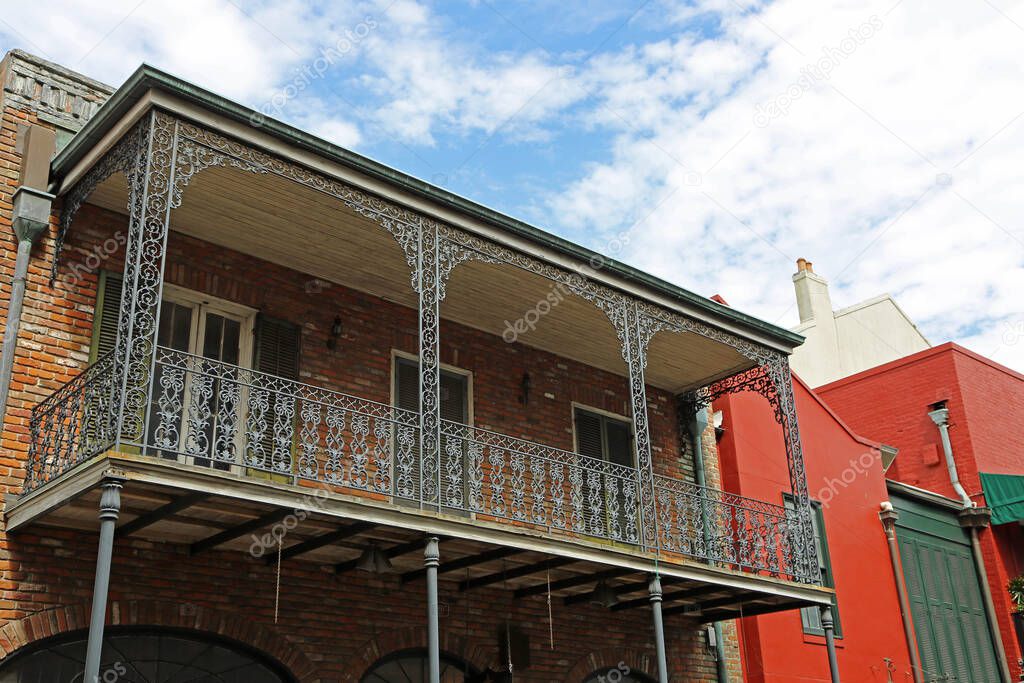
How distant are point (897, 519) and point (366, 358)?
32.1 ft

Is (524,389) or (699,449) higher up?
(524,389)

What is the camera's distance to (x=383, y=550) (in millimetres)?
10039

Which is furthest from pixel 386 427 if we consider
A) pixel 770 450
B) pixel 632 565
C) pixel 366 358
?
pixel 770 450

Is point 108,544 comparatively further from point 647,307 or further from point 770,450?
point 770,450

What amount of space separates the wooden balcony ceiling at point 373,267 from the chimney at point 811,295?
1114 cm

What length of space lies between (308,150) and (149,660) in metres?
4.68

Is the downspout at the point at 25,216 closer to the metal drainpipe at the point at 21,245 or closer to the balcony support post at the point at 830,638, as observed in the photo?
the metal drainpipe at the point at 21,245

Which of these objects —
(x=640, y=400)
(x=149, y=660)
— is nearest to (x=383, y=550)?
(x=149, y=660)

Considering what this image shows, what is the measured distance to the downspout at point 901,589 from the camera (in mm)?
16047

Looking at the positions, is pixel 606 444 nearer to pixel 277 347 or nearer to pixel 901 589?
pixel 277 347

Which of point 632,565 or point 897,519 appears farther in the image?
point 897,519

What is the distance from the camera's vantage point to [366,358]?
11.6m

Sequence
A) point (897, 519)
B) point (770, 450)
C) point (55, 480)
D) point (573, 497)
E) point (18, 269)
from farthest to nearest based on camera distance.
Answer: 1. point (897, 519)
2. point (770, 450)
3. point (573, 497)
4. point (18, 269)
5. point (55, 480)

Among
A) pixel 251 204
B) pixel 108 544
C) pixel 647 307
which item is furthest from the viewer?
pixel 647 307
